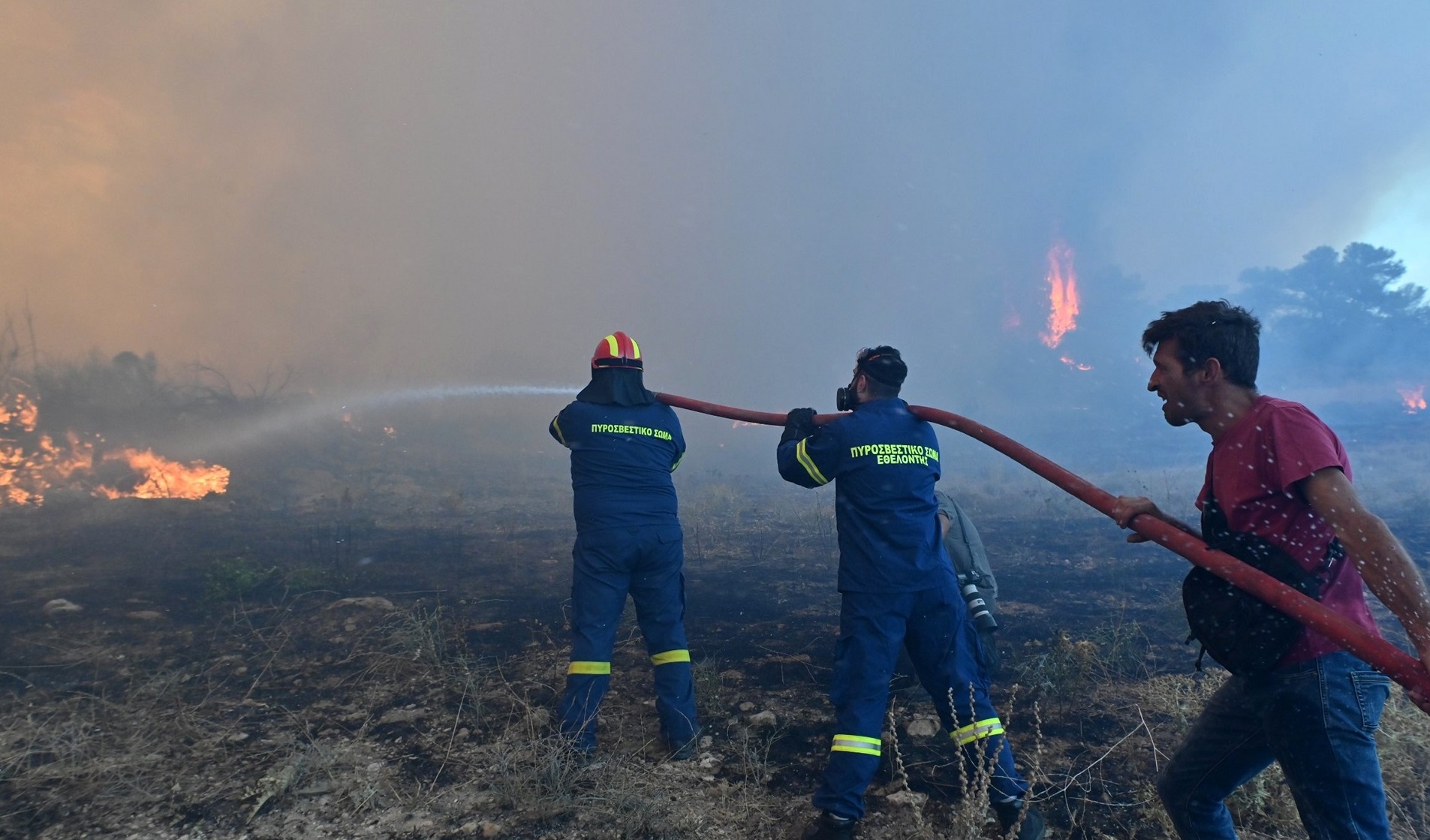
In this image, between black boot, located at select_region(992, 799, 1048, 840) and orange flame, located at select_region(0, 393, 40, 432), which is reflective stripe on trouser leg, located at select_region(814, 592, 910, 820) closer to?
A: black boot, located at select_region(992, 799, 1048, 840)

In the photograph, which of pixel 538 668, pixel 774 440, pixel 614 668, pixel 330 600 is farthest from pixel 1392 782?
pixel 774 440

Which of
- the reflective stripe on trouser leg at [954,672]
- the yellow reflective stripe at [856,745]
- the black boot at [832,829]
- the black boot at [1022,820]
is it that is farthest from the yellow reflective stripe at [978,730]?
the black boot at [832,829]

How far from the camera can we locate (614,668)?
4.87m

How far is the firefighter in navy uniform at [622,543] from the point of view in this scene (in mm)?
3684

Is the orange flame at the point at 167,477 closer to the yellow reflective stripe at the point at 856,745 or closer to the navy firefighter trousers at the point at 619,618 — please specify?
the navy firefighter trousers at the point at 619,618

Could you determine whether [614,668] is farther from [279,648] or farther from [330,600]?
[330,600]

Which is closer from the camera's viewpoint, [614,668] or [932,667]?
[932,667]

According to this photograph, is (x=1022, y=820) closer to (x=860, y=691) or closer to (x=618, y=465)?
(x=860, y=691)

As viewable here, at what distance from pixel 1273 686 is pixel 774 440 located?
87.2 ft

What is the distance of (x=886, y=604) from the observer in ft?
10.3

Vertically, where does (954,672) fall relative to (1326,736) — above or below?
below

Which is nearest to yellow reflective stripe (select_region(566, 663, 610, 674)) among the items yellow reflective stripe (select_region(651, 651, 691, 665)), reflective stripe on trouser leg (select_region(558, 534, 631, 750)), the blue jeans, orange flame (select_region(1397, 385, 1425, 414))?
reflective stripe on trouser leg (select_region(558, 534, 631, 750))

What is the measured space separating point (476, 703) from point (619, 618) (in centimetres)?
115

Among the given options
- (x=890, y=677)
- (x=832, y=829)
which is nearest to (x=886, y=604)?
(x=890, y=677)
